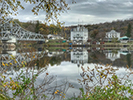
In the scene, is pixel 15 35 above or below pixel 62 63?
above

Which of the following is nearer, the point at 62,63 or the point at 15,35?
the point at 62,63

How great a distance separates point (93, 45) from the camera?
61406 mm

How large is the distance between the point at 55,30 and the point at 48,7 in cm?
75

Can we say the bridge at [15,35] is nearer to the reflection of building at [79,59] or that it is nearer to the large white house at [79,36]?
the large white house at [79,36]

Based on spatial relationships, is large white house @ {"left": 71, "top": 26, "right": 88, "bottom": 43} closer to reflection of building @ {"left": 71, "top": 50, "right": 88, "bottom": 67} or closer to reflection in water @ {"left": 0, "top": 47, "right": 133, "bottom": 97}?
reflection of building @ {"left": 71, "top": 50, "right": 88, "bottom": 67}

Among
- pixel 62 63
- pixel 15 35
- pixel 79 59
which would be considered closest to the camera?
pixel 62 63

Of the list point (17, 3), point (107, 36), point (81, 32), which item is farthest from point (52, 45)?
point (17, 3)

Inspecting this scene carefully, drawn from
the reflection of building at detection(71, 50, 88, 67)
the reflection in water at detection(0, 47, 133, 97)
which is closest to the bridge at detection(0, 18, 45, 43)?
the reflection of building at detection(71, 50, 88, 67)

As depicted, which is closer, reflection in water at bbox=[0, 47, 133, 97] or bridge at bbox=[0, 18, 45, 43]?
reflection in water at bbox=[0, 47, 133, 97]

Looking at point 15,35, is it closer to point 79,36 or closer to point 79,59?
point 79,36

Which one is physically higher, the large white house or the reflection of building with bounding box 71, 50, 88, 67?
the large white house

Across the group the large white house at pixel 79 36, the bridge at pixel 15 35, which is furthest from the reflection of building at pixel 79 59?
the large white house at pixel 79 36

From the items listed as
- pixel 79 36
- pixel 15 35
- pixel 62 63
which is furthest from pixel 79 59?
pixel 15 35

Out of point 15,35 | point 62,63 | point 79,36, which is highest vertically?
point 15,35
